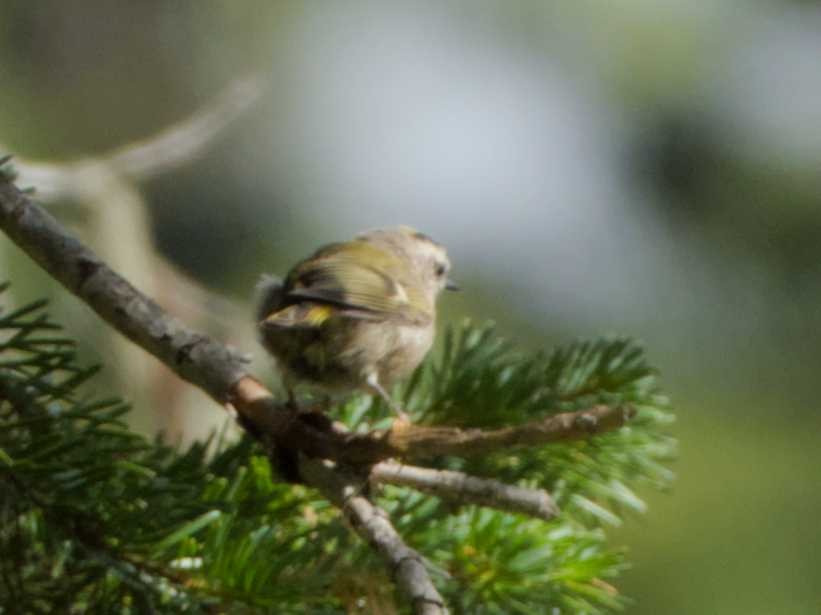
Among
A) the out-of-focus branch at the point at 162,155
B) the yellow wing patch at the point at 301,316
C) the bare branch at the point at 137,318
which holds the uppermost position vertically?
the out-of-focus branch at the point at 162,155

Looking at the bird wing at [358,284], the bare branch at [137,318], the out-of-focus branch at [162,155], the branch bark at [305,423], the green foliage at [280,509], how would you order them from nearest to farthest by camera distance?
the branch bark at [305,423] → the green foliage at [280,509] → the bare branch at [137,318] → the bird wing at [358,284] → the out-of-focus branch at [162,155]

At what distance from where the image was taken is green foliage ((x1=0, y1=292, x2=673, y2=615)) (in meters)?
1.12

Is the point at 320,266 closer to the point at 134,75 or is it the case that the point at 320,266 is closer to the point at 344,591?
the point at 344,591

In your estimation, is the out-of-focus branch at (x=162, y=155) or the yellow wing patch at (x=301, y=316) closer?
the yellow wing patch at (x=301, y=316)

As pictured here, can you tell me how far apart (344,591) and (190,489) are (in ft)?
0.51

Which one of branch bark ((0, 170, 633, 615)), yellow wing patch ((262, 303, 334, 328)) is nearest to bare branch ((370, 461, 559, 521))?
branch bark ((0, 170, 633, 615))

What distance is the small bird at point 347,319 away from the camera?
2043mm

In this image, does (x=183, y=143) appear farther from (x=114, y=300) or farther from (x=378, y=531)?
(x=378, y=531)

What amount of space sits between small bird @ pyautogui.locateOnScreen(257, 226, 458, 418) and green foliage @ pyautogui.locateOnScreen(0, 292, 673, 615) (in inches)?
14.9

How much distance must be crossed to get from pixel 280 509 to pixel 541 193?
4821 mm

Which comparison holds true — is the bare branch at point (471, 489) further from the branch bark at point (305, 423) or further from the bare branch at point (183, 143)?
the bare branch at point (183, 143)

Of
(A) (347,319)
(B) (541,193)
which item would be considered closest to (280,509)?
(A) (347,319)

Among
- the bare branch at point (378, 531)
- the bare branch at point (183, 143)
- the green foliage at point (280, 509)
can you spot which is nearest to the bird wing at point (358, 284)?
the bare branch at point (183, 143)

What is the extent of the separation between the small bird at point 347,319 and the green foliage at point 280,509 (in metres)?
0.38
